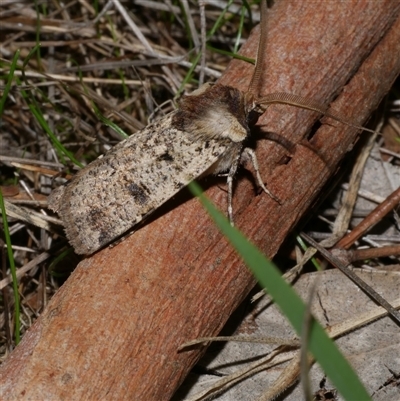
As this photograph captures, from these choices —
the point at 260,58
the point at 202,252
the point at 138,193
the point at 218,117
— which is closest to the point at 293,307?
the point at 202,252

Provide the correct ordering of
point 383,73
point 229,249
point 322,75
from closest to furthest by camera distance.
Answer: point 229,249 → point 322,75 → point 383,73

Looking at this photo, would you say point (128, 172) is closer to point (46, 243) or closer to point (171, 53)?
point (46, 243)

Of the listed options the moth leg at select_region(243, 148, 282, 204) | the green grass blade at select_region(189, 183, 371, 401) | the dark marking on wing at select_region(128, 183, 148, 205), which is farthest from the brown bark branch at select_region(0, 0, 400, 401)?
the green grass blade at select_region(189, 183, 371, 401)

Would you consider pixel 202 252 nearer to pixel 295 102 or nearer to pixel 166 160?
pixel 166 160

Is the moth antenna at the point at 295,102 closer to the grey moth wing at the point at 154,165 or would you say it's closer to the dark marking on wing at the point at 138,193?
the grey moth wing at the point at 154,165

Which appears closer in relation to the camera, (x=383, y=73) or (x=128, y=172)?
(x=128, y=172)

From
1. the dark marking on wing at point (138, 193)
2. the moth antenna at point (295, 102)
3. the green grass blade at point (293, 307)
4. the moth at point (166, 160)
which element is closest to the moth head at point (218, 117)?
the moth at point (166, 160)

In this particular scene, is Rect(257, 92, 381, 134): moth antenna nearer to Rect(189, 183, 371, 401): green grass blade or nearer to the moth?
the moth

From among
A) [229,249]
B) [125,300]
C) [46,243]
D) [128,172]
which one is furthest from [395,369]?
[46,243]
